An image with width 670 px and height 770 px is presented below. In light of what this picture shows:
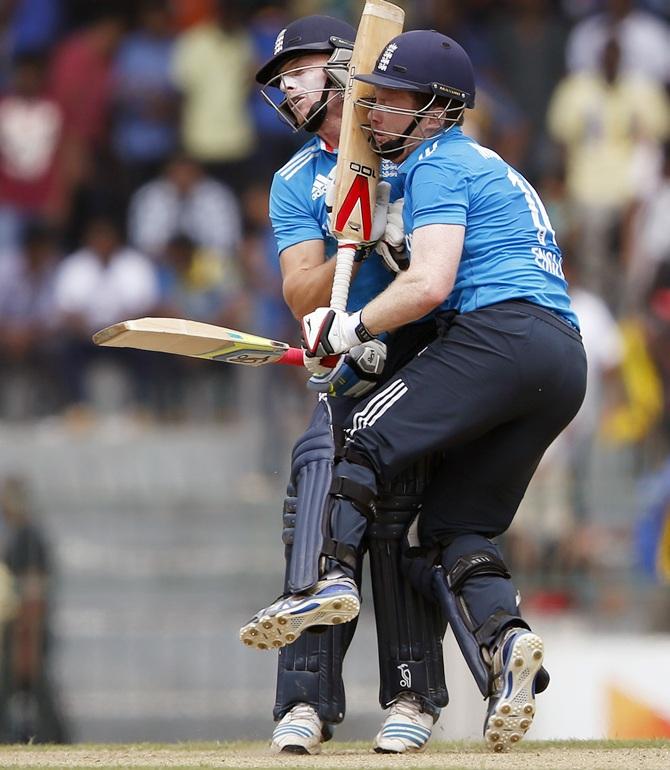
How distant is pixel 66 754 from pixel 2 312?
7.68 metres

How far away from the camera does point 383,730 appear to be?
601 cm

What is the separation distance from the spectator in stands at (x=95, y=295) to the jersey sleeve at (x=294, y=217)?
6.57 m

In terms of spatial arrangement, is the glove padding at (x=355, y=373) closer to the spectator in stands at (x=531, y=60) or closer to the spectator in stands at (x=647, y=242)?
the spectator in stands at (x=647, y=242)

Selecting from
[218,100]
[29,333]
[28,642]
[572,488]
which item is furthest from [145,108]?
[28,642]

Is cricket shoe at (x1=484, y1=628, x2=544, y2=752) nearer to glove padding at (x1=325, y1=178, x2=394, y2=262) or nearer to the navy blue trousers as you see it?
the navy blue trousers

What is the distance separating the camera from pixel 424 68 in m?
5.73

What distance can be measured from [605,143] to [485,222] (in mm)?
7606

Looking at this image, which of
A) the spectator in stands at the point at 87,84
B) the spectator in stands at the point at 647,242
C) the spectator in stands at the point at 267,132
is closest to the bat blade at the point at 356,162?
the spectator in stands at the point at 647,242

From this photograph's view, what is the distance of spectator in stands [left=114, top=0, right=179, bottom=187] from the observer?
14383mm

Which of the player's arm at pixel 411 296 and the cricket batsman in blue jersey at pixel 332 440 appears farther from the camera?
the cricket batsman in blue jersey at pixel 332 440

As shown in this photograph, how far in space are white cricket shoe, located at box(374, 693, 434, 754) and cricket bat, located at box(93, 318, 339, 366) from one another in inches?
48.8

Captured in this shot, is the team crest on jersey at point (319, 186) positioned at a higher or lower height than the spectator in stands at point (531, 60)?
lower

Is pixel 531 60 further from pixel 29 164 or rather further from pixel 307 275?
pixel 307 275

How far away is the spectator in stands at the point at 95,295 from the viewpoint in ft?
42.0
